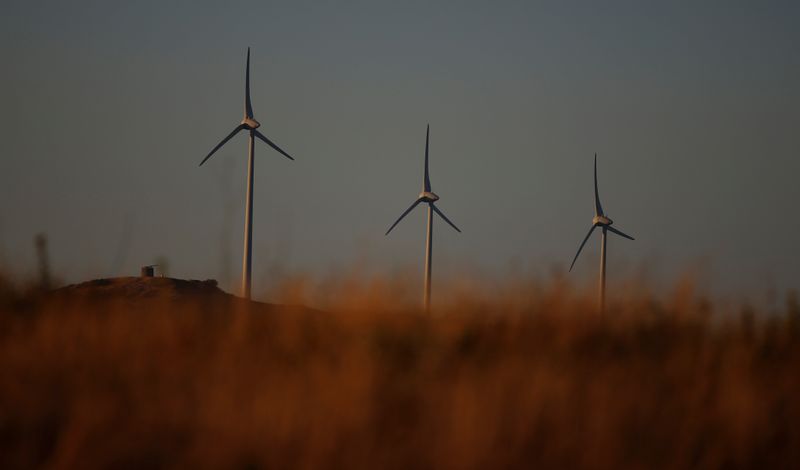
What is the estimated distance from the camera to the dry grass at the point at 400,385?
6.47 meters

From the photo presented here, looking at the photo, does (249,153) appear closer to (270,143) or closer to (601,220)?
(270,143)

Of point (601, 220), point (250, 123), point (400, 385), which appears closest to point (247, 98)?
point (250, 123)

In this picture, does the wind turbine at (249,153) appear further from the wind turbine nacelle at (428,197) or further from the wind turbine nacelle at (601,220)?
the wind turbine nacelle at (601,220)

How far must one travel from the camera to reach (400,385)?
24.9 ft

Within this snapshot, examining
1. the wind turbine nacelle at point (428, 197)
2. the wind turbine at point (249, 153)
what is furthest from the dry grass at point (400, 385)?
the wind turbine nacelle at point (428, 197)

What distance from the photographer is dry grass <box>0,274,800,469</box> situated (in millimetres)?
6469

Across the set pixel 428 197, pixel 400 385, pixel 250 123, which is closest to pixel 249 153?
pixel 250 123

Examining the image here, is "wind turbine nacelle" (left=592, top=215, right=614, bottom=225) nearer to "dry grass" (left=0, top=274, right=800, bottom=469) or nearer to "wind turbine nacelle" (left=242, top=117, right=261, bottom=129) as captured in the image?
"wind turbine nacelle" (left=242, top=117, right=261, bottom=129)

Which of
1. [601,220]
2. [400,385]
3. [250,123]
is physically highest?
[250,123]

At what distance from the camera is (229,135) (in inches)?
1783

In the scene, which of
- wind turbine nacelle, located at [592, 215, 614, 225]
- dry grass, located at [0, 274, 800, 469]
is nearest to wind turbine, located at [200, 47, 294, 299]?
wind turbine nacelle, located at [592, 215, 614, 225]

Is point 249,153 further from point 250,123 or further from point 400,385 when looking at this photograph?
point 400,385

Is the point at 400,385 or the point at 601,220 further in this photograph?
the point at 601,220

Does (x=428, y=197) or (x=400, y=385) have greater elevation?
(x=428, y=197)
